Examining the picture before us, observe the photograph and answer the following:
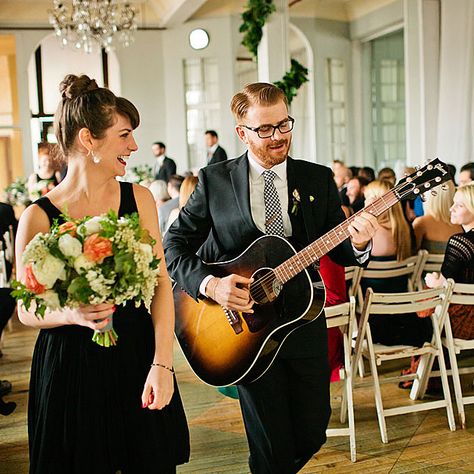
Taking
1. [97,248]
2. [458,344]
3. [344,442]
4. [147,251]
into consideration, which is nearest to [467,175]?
[458,344]

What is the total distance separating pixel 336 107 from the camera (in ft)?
52.9

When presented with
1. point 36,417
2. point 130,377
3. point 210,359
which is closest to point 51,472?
point 36,417

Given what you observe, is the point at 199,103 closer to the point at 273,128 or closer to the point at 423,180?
the point at 273,128

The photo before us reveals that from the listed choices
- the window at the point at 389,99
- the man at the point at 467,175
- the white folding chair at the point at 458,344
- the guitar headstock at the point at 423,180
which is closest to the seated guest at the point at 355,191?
the man at the point at 467,175

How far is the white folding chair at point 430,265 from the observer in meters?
5.62

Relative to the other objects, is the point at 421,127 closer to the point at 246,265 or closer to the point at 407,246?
the point at 407,246

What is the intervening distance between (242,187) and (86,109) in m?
1.02

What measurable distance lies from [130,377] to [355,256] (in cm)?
109

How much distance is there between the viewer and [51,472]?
2137 millimetres

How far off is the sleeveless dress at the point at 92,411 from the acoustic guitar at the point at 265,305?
822mm

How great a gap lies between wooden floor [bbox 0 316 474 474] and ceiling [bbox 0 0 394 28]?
10909mm

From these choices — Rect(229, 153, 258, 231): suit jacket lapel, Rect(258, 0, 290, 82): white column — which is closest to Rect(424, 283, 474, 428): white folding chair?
Rect(229, 153, 258, 231): suit jacket lapel

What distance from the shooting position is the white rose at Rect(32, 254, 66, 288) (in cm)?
187

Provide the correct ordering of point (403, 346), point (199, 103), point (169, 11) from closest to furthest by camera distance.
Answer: point (403, 346), point (169, 11), point (199, 103)
